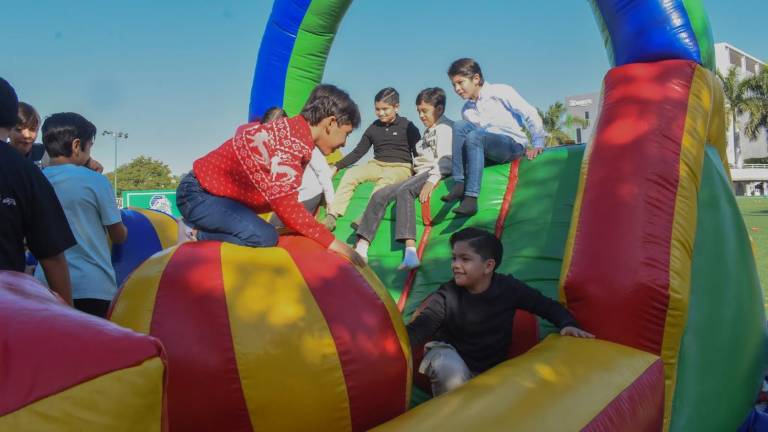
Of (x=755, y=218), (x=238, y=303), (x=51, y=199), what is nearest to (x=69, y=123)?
(x=51, y=199)

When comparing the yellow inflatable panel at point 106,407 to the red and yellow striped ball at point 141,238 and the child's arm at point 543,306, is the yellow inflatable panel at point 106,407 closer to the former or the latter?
the child's arm at point 543,306

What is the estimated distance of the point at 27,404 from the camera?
3.49 ft

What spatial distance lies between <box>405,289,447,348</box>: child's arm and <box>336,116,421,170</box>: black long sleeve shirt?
102 inches

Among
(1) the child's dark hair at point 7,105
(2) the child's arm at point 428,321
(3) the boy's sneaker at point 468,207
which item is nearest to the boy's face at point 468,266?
(2) the child's arm at point 428,321

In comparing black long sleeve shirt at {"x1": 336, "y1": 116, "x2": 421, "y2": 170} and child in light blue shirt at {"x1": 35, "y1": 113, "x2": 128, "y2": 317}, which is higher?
black long sleeve shirt at {"x1": 336, "y1": 116, "x2": 421, "y2": 170}

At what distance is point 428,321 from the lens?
278 centimetres

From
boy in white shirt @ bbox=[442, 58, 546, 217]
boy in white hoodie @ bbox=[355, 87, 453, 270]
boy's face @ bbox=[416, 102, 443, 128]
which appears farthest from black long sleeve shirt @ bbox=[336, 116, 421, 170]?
boy in white shirt @ bbox=[442, 58, 546, 217]

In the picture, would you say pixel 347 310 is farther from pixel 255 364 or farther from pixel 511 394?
pixel 511 394

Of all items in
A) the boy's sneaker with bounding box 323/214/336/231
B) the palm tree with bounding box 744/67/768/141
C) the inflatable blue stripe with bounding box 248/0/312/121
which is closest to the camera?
the boy's sneaker with bounding box 323/214/336/231

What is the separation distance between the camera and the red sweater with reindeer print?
259 centimetres

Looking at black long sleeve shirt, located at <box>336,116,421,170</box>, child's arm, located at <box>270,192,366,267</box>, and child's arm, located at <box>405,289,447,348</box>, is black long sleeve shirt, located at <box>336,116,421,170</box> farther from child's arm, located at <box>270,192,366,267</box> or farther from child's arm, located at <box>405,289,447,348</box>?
child's arm, located at <box>270,192,366,267</box>

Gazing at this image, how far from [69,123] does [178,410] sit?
1702 millimetres

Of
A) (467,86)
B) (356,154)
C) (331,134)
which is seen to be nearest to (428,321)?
(331,134)

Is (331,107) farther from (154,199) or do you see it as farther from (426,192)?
(154,199)
